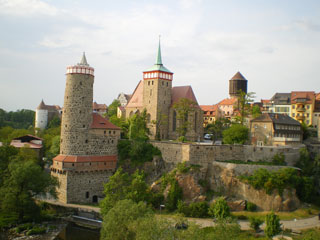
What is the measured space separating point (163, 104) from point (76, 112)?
17.1m

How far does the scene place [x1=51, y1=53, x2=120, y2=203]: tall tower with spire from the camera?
44812mm

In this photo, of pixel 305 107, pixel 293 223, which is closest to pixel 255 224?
pixel 293 223

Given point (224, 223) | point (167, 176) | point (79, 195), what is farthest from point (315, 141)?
point (79, 195)

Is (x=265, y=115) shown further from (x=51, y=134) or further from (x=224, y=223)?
(x=51, y=134)

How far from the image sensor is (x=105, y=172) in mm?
47750

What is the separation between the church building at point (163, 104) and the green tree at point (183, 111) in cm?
117

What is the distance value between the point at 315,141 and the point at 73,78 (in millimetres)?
41295

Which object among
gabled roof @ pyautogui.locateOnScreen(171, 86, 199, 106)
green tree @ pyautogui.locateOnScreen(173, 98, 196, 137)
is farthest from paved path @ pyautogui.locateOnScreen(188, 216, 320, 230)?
gabled roof @ pyautogui.locateOnScreen(171, 86, 199, 106)

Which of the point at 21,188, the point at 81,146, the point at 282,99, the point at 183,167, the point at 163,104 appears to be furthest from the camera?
the point at 282,99

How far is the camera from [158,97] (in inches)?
2242

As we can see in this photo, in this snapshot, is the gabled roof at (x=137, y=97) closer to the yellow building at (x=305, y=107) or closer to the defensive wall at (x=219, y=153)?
the defensive wall at (x=219, y=153)

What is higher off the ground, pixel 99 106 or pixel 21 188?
pixel 99 106

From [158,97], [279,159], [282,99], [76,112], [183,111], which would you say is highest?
[282,99]

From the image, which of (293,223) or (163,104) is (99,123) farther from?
(293,223)
